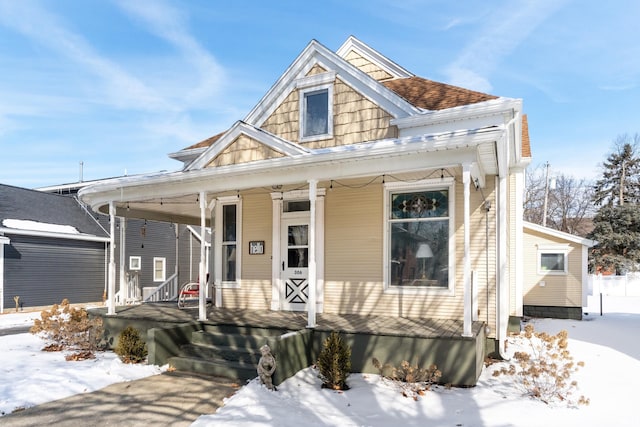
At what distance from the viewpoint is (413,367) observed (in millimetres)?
5512

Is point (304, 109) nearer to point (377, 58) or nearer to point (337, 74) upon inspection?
point (337, 74)

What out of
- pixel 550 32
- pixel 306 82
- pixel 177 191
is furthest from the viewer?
pixel 550 32

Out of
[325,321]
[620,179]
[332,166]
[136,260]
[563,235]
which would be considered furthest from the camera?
[620,179]

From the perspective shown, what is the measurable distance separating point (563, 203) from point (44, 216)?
38.4m

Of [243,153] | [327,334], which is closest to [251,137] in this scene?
[243,153]

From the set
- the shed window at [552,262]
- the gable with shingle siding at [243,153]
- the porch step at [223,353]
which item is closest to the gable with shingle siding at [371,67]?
the gable with shingle siding at [243,153]

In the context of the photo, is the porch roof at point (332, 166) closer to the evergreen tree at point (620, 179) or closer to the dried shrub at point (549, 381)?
the dried shrub at point (549, 381)

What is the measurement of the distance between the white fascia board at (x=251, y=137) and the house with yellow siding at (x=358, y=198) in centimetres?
2

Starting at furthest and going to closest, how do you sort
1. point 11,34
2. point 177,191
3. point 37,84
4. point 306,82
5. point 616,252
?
point 616,252 → point 37,84 → point 11,34 → point 306,82 → point 177,191

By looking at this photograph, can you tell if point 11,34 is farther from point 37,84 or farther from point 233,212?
point 233,212

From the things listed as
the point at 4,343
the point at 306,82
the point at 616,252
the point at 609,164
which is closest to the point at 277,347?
the point at 306,82

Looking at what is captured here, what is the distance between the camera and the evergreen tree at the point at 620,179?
3078cm

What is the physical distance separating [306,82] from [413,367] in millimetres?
6162

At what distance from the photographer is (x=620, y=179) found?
31.2 m
